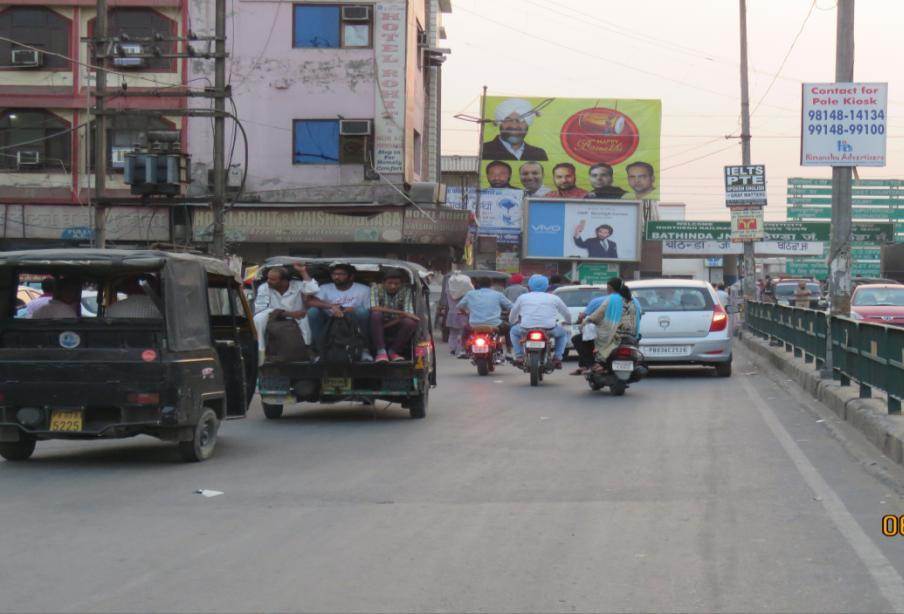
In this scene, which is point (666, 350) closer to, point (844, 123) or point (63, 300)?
point (844, 123)

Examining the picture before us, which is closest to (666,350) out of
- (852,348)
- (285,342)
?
(852,348)

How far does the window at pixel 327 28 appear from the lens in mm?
37625

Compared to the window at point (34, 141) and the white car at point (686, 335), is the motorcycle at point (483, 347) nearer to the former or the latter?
the white car at point (686, 335)

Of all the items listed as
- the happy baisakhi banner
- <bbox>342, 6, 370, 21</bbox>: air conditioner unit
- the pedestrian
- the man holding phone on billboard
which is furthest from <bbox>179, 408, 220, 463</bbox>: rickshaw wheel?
the happy baisakhi banner

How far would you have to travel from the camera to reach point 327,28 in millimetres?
37781

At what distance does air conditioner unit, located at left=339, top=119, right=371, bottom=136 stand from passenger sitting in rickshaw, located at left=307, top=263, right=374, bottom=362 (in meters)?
22.6

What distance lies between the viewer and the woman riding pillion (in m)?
17.8

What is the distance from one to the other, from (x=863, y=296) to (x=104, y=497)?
871 inches

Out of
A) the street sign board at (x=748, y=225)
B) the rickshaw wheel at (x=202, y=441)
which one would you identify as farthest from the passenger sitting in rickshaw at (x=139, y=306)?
the street sign board at (x=748, y=225)

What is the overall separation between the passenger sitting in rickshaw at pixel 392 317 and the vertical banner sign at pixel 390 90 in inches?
887

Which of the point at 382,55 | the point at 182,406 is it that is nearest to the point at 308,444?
the point at 182,406

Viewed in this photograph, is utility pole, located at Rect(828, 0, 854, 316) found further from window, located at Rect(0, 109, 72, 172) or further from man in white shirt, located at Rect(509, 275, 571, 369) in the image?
window, located at Rect(0, 109, 72, 172)

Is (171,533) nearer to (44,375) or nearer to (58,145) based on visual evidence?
(44,375)

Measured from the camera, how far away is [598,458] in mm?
11039
